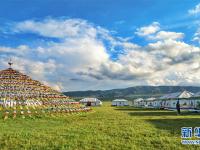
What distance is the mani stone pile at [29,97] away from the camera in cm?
4472

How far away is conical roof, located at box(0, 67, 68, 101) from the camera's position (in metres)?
50.2

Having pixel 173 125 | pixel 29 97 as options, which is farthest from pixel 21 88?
pixel 173 125

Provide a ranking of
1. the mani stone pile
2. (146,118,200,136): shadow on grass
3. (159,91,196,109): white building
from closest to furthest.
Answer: (146,118,200,136): shadow on grass < the mani stone pile < (159,91,196,109): white building

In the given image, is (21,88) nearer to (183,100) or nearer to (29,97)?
(29,97)

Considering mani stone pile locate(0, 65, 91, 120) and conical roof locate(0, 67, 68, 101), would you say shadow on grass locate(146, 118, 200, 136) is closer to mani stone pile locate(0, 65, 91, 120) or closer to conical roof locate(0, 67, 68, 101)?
mani stone pile locate(0, 65, 91, 120)

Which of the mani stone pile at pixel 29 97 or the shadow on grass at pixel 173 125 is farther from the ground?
the mani stone pile at pixel 29 97

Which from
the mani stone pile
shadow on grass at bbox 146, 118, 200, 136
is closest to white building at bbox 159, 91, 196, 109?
the mani stone pile

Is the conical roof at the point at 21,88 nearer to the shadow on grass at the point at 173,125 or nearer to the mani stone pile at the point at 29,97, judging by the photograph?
the mani stone pile at the point at 29,97

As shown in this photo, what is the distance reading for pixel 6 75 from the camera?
188ft

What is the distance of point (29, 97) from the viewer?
5094cm

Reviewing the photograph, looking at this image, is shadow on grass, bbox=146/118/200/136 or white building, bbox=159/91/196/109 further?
white building, bbox=159/91/196/109

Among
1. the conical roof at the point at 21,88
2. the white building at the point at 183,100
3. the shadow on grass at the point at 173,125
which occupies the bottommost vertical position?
the shadow on grass at the point at 173,125

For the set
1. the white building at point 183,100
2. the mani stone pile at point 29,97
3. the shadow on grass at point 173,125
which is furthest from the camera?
the white building at point 183,100

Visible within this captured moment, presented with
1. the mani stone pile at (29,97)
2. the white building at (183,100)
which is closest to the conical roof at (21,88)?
the mani stone pile at (29,97)
